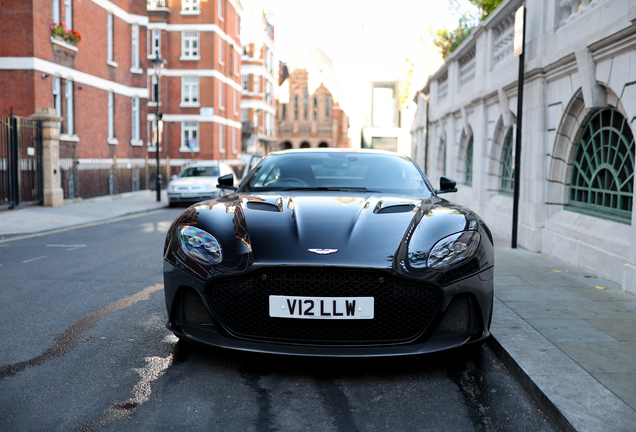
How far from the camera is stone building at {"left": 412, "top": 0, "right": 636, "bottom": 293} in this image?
6309mm

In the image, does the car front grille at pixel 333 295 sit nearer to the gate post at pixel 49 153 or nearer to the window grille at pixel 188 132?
the gate post at pixel 49 153

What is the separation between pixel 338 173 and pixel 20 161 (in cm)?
1390

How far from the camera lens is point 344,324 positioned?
11.3ft

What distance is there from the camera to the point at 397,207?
13.9ft

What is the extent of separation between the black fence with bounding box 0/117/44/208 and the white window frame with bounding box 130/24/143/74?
1269 centimetres

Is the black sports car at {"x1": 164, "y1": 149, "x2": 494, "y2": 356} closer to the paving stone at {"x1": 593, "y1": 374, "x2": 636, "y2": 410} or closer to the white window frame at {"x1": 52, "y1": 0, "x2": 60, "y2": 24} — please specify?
the paving stone at {"x1": 593, "y1": 374, "x2": 636, "y2": 410}

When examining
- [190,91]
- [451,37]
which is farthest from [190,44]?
[451,37]

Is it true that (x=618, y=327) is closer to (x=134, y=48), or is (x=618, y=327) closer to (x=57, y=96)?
(x=57, y=96)

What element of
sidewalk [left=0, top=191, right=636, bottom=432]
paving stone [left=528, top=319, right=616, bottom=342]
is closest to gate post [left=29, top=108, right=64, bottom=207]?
sidewalk [left=0, top=191, right=636, bottom=432]

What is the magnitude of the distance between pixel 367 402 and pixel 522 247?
21.2ft

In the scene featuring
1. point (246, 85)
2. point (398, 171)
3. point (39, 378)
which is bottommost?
point (39, 378)

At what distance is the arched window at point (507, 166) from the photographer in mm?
11450

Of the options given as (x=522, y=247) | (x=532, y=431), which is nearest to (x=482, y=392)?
(x=532, y=431)

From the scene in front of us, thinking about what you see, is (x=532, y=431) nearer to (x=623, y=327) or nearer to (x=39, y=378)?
(x=623, y=327)
